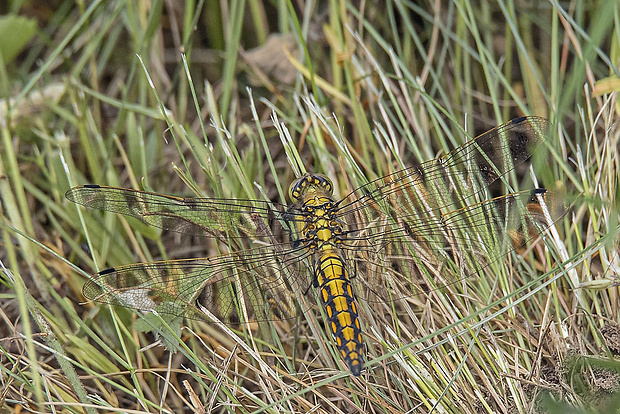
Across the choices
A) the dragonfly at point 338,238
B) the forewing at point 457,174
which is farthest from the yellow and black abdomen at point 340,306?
the forewing at point 457,174

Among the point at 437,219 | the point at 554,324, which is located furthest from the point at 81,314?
the point at 554,324

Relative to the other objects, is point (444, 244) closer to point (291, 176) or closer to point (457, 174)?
point (457, 174)

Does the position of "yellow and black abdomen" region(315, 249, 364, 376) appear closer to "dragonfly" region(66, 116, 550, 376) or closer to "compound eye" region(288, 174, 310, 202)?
"dragonfly" region(66, 116, 550, 376)

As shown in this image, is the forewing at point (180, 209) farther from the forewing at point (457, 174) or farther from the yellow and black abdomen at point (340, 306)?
the forewing at point (457, 174)

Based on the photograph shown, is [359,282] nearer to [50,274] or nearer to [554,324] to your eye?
[554,324]

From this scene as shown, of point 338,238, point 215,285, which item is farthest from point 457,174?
point 215,285

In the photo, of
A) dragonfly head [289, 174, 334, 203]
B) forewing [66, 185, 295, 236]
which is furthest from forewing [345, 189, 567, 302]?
forewing [66, 185, 295, 236]
